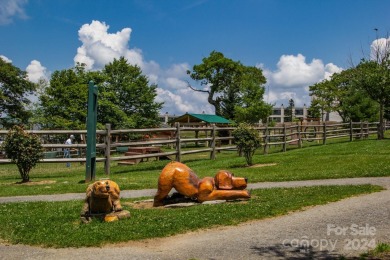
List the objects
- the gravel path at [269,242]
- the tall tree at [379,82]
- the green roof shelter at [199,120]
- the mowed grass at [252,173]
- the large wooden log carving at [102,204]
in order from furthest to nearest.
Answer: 1. the green roof shelter at [199,120]
2. the tall tree at [379,82]
3. the mowed grass at [252,173]
4. the large wooden log carving at [102,204]
5. the gravel path at [269,242]

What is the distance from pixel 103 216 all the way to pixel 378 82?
2571 centimetres

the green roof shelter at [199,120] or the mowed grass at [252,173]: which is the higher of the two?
the green roof shelter at [199,120]

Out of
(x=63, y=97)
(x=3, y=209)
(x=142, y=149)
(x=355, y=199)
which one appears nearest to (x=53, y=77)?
(x=63, y=97)

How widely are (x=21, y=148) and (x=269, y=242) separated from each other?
9.99 m

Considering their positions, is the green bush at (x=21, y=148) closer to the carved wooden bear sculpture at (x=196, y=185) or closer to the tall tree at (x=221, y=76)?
the carved wooden bear sculpture at (x=196, y=185)

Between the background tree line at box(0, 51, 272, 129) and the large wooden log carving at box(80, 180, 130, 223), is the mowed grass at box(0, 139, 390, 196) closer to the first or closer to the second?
the large wooden log carving at box(80, 180, 130, 223)

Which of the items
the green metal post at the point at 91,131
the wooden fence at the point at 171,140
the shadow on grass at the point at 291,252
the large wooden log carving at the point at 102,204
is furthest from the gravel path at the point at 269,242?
the wooden fence at the point at 171,140

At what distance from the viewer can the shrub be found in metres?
15.7

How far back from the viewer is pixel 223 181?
8336 mm

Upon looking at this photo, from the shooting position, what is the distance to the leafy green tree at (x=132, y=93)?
46.3 m

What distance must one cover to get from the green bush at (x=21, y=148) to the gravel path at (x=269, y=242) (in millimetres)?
7446

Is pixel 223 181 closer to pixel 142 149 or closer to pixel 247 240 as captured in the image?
pixel 247 240

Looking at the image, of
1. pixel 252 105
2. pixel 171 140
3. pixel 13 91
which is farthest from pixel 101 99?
pixel 171 140

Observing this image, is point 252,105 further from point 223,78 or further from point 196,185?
point 196,185
